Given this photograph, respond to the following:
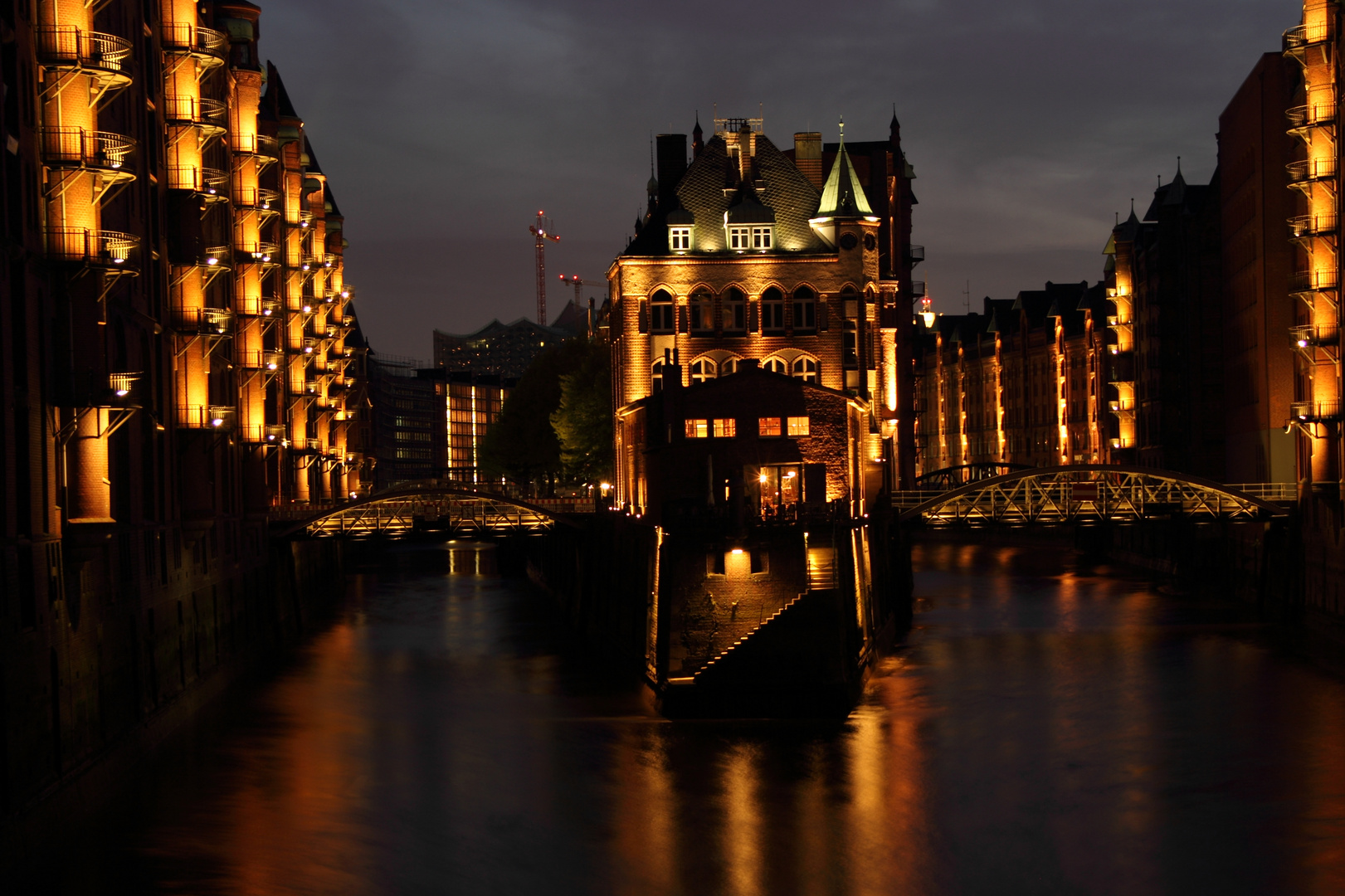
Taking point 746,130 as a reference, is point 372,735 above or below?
below

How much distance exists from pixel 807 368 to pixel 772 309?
9.77 feet

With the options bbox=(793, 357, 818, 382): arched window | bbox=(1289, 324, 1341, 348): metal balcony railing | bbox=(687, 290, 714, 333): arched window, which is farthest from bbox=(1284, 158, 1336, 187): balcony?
bbox=(687, 290, 714, 333): arched window

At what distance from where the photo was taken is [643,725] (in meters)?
45.7

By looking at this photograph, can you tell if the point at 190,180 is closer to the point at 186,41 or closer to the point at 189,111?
the point at 189,111

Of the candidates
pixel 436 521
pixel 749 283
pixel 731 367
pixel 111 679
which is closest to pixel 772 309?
pixel 749 283

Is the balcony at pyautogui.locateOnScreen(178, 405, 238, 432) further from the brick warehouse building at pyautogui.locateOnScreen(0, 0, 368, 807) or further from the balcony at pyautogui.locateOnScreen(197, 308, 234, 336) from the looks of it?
the balcony at pyautogui.locateOnScreen(197, 308, 234, 336)

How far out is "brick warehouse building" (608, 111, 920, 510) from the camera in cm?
7156

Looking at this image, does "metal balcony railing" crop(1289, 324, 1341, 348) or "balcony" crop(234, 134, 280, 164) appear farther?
"balcony" crop(234, 134, 280, 164)

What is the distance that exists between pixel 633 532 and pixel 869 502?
13.3 meters

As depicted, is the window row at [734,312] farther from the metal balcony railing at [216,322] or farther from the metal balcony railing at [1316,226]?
the metal balcony railing at [216,322]

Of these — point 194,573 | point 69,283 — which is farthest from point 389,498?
point 69,283

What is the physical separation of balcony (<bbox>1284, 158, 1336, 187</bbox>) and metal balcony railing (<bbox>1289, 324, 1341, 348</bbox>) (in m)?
5.08

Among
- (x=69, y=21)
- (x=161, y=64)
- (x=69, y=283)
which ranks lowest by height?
(x=69, y=283)

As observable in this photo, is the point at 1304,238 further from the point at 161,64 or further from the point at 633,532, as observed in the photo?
the point at 161,64
